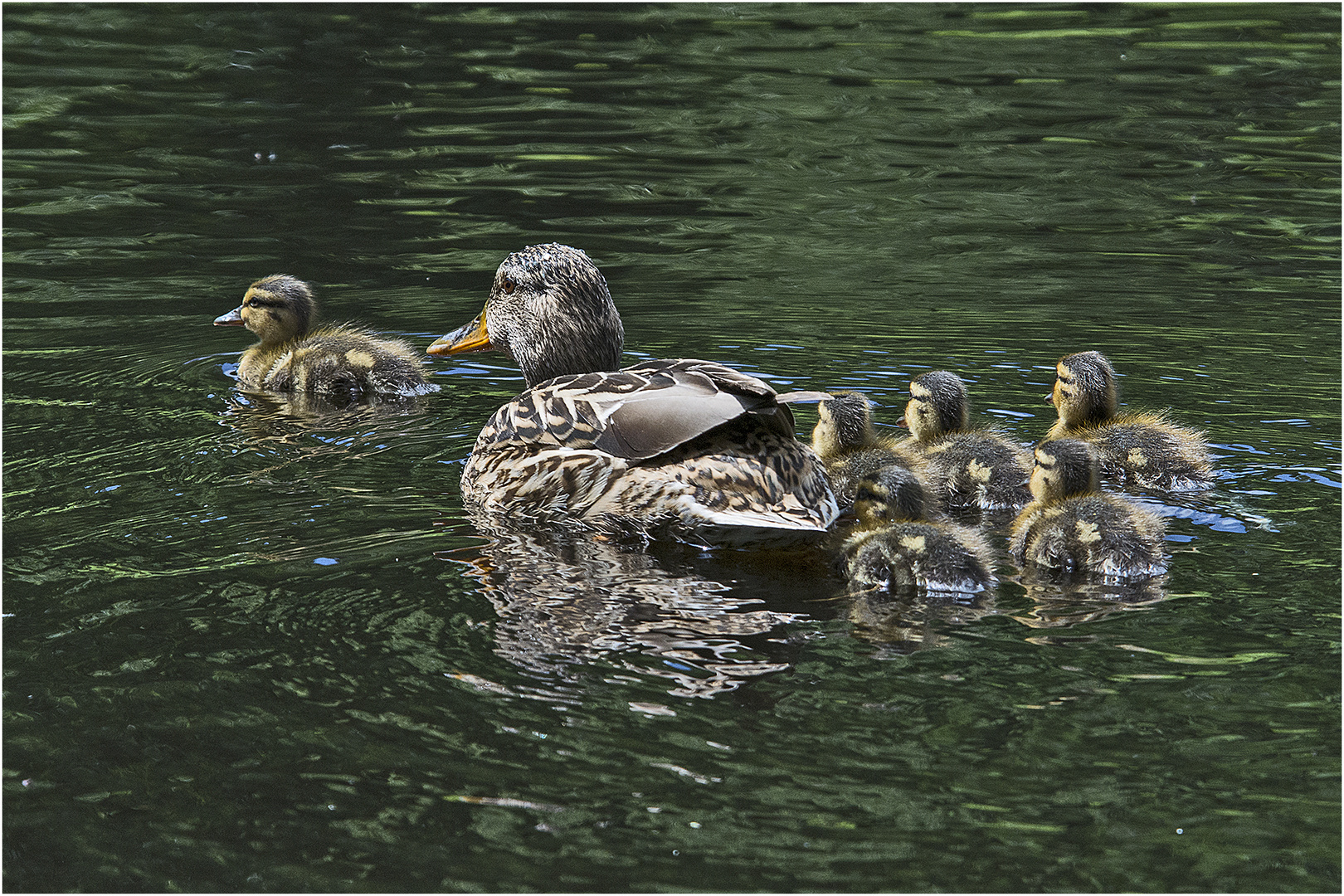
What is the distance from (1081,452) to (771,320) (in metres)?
3.34

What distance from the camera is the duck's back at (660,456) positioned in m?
5.08

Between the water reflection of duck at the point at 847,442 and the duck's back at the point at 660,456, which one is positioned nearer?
the duck's back at the point at 660,456

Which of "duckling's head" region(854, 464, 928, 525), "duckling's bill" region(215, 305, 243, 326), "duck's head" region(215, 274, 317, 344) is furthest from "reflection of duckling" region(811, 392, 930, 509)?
"duckling's bill" region(215, 305, 243, 326)

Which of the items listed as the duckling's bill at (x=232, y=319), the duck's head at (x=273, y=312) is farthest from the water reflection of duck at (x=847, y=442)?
the duckling's bill at (x=232, y=319)

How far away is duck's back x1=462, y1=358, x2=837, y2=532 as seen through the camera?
16.7 feet

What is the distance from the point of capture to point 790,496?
16.7 feet

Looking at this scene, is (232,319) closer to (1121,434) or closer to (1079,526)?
(1121,434)

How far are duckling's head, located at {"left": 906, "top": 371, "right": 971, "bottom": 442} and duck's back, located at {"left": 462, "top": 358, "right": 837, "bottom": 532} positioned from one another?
108 cm

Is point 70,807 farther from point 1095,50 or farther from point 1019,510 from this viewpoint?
point 1095,50

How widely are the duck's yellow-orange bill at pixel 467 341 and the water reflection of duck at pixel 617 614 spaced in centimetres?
169

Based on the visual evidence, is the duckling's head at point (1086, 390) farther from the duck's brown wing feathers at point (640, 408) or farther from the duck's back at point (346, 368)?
the duck's back at point (346, 368)

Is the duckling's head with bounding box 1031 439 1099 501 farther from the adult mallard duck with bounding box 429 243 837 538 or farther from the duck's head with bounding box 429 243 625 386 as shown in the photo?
the duck's head with bounding box 429 243 625 386

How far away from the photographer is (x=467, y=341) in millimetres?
7062

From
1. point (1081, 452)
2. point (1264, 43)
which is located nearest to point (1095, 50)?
point (1264, 43)
